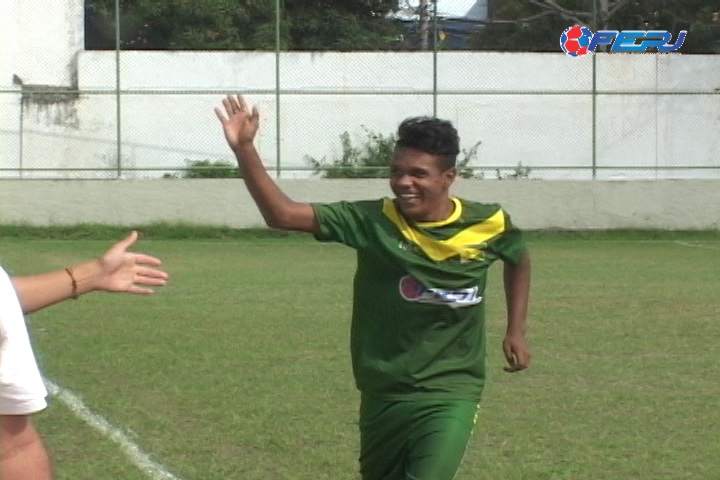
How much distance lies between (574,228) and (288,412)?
57.2 feet

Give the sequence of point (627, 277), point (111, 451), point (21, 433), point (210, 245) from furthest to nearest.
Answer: point (210, 245) → point (627, 277) → point (111, 451) → point (21, 433)

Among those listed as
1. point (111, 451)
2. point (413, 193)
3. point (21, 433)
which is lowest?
point (111, 451)

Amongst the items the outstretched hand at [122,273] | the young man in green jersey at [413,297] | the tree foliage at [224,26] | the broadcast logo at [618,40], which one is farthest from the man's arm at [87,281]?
the broadcast logo at [618,40]

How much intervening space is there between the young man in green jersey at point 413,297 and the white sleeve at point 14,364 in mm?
1920

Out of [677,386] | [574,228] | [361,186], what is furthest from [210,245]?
[677,386]

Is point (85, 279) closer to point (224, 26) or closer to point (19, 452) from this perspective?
point (19, 452)

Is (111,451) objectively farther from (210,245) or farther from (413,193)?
(210,245)

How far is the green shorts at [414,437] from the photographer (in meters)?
5.17

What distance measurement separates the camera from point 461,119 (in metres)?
28.8

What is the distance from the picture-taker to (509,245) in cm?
571

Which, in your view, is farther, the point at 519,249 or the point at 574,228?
the point at 574,228

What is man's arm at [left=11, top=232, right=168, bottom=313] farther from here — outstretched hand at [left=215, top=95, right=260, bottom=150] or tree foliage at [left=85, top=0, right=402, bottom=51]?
tree foliage at [left=85, top=0, right=402, bottom=51]

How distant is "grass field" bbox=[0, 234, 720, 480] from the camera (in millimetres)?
7641

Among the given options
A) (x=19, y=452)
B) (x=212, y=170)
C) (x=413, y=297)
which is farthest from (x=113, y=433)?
(x=212, y=170)
